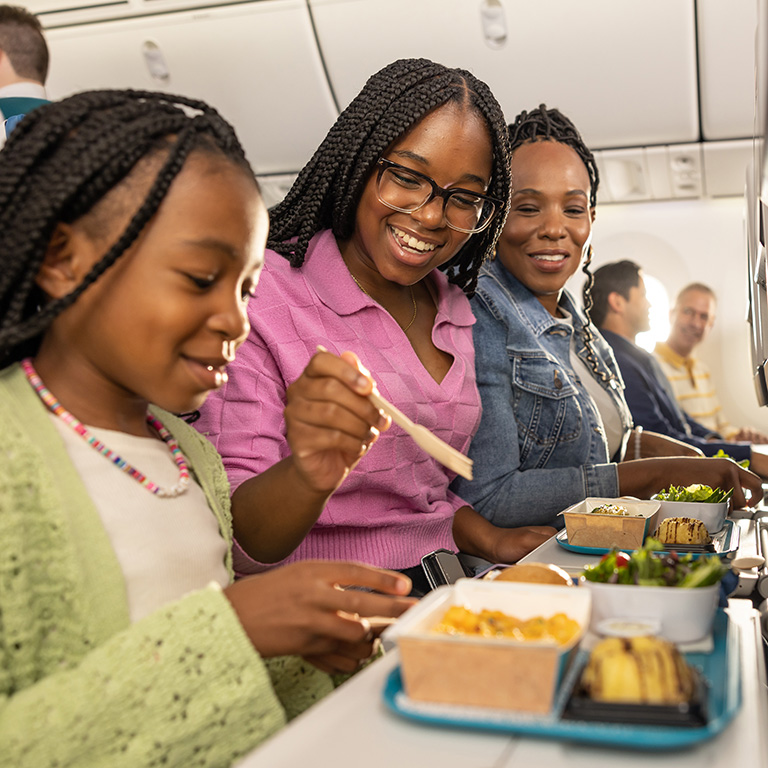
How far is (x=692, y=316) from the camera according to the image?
4734mm

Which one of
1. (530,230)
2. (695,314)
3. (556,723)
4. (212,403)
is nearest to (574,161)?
(530,230)

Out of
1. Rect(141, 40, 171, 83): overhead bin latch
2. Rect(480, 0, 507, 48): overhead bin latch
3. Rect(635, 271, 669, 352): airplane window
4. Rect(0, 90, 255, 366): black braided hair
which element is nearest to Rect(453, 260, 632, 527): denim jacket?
Rect(0, 90, 255, 366): black braided hair

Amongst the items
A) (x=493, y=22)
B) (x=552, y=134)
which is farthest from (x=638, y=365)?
(x=552, y=134)

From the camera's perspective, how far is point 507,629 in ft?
2.47

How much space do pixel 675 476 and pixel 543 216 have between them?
72 cm

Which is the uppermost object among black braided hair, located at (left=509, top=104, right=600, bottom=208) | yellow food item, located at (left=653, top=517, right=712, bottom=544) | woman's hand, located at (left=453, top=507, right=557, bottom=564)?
black braided hair, located at (left=509, top=104, right=600, bottom=208)

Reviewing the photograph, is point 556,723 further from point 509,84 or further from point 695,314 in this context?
point 695,314

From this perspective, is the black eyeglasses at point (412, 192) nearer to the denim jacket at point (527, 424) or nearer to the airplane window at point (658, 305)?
the denim jacket at point (527, 424)

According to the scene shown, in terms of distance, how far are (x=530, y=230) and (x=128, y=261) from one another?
4.74 feet

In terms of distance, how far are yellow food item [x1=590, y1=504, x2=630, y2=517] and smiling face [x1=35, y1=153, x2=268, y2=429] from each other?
774 millimetres

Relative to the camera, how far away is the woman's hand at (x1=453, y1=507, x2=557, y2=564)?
5.00 feet

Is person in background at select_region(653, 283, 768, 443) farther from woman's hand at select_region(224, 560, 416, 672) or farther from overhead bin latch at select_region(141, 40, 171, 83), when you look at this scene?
woman's hand at select_region(224, 560, 416, 672)

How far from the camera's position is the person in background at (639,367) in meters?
3.20

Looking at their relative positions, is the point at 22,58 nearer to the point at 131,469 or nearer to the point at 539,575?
the point at 131,469
